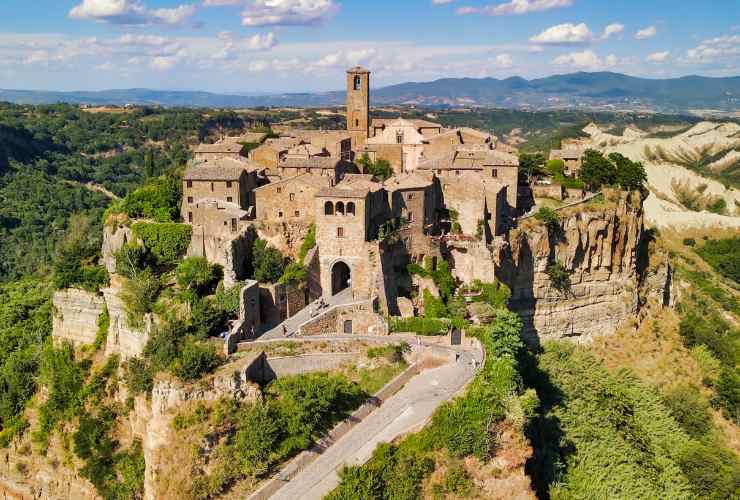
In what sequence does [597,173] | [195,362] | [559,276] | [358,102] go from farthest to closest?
[358,102] → [597,173] → [559,276] → [195,362]

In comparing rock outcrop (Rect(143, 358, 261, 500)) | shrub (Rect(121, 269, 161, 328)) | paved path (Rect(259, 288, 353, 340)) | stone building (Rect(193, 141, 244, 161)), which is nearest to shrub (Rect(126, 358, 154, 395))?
rock outcrop (Rect(143, 358, 261, 500))

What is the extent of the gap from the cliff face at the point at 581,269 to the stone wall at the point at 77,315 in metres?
28.7

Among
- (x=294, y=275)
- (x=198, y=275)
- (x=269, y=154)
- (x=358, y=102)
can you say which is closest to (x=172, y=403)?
(x=198, y=275)

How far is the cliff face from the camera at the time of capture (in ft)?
172

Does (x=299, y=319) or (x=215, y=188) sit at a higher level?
(x=215, y=188)

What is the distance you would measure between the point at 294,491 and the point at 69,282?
22875mm

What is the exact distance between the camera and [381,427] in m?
31.3

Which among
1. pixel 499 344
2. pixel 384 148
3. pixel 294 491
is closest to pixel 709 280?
pixel 384 148

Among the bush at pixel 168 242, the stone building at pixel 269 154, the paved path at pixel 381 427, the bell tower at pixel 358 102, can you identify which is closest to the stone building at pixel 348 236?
the paved path at pixel 381 427

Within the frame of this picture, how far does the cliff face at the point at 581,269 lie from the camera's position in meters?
52.4

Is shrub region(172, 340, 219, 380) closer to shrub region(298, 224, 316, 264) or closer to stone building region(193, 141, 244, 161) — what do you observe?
shrub region(298, 224, 316, 264)

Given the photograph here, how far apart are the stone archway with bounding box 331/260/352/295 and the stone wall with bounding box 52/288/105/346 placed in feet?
48.6

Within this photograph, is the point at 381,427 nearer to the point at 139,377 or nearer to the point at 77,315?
the point at 139,377

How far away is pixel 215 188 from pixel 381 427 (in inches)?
803
